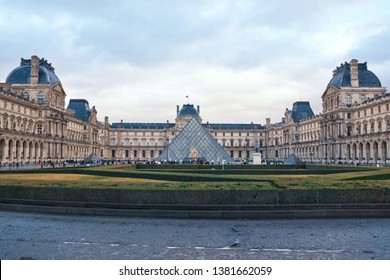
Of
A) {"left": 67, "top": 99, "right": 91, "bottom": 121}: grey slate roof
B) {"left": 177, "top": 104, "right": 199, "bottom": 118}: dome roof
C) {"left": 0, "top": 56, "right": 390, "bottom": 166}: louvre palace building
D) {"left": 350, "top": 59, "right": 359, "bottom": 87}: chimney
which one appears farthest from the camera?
{"left": 177, "top": 104, "right": 199, "bottom": 118}: dome roof

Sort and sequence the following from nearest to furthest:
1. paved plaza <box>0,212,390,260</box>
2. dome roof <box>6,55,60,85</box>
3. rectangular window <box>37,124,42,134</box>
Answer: paved plaza <box>0,212,390,260</box> → rectangular window <box>37,124,42,134</box> → dome roof <box>6,55,60,85</box>

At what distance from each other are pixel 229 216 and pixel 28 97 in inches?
2319

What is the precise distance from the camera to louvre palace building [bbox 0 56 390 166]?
174ft

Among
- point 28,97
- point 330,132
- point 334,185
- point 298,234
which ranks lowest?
point 298,234

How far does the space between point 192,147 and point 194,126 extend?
3.65m

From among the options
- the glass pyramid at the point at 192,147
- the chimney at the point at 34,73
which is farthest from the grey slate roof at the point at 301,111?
the chimney at the point at 34,73

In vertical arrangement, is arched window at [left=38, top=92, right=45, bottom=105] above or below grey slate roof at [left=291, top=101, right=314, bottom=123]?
below

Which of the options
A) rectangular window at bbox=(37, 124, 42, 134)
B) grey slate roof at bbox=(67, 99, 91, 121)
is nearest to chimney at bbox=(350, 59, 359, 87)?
rectangular window at bbox=(37, 124, 42, 134)

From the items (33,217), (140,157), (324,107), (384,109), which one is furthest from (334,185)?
(140,157)

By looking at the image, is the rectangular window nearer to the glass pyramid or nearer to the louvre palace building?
the louvre palace building

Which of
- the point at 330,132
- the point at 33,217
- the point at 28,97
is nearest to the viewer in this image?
the point at 33,217

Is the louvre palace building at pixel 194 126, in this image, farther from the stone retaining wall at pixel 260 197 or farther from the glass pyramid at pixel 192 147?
the stone retaining wall at pixel 260 197

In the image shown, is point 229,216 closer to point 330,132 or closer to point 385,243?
point 385,243

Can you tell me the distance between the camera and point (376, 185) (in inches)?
505
